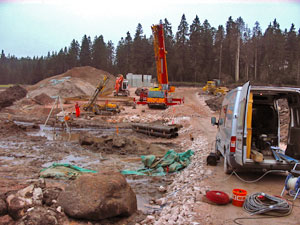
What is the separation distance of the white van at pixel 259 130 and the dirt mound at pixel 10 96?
34841 millimetres

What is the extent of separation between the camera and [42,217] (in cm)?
505

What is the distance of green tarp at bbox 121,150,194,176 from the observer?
33.5 ft

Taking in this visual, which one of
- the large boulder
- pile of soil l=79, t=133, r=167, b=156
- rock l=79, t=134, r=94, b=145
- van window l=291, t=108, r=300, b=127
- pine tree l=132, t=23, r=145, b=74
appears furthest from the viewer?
pine tree l=132, t=23, r=145, b=74

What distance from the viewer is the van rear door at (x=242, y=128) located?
22.2 feet

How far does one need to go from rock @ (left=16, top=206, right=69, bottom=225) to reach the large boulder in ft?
0.65

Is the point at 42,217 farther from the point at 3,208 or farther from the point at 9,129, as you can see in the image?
the point at 9,129

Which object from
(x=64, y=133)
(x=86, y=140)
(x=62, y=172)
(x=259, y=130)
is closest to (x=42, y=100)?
(x=64, y=133)

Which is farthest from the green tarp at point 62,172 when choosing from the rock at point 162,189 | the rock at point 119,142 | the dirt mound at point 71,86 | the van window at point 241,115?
the dirt mound at point 71,86

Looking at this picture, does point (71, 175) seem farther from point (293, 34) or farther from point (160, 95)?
point (293, 34)

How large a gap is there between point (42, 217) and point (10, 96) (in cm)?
4077

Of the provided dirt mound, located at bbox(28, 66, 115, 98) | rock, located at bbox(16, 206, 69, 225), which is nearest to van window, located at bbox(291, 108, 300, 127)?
rock, located at bbox(16, 206, 69, 225)

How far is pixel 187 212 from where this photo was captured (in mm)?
5672

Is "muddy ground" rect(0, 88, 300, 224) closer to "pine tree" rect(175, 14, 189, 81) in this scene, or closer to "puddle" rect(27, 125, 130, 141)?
"puddle" rect(27, 125, 130, 141)

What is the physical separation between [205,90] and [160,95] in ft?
59.6
